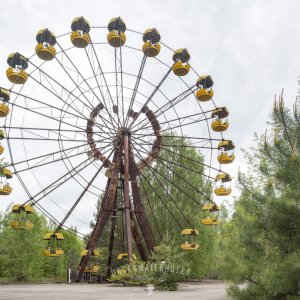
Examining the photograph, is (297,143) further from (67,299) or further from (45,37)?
(45,37)

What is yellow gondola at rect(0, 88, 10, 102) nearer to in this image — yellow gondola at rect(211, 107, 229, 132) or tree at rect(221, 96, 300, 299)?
yellow gondola at rect(211, 107, 229, 132)

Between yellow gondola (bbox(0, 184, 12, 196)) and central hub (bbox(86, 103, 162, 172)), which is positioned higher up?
central hub (bbox(86, 103, 162, 172))

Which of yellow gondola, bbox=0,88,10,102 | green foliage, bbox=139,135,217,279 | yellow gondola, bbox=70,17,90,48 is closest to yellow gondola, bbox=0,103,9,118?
yellow gondola, bbox=0,88,10,102

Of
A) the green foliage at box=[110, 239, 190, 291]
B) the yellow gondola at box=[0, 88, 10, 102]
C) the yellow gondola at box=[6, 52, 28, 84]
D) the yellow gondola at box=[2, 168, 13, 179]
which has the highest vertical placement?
the yellow gondola at box=[6, 52, 28, 84]

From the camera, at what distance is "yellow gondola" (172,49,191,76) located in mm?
21469

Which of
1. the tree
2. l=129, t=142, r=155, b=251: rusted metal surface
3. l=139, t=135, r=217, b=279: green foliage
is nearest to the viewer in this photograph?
the tree

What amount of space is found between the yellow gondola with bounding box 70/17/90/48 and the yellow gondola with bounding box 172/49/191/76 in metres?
5.08

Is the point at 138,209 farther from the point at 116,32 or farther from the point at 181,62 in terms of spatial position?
the point at 116,32

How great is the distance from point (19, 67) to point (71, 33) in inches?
131

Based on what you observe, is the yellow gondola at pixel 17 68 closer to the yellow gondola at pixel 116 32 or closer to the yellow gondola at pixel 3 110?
the yellow gondola at pixel 3 110

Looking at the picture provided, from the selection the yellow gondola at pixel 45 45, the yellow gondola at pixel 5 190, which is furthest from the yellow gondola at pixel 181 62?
the yellow gondola at pixel 5 190

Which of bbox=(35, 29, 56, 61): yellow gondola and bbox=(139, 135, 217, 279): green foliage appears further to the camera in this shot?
bbox=(139, 135, 217, 279): green foliage

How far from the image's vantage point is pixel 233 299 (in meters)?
5.98

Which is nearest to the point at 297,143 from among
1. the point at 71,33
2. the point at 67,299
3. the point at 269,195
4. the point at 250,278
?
the point at 269,195
